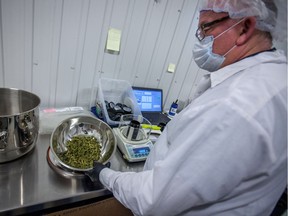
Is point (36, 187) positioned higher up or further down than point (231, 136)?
further down

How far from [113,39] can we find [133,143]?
2.17 ft

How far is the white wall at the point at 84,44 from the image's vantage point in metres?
0.98

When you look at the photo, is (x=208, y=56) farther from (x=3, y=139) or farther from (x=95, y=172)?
(x=3, y=139)

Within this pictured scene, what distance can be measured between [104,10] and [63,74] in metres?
0.46

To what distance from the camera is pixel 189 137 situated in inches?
19.7

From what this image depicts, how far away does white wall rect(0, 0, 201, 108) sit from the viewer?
98cm

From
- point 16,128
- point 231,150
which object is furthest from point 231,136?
point 16,128

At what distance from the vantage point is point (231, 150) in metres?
0.46

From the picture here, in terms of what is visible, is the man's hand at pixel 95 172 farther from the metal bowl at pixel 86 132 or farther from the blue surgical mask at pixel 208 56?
the blue surgical mask at pixel 208 56

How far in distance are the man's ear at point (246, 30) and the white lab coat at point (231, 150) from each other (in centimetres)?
6

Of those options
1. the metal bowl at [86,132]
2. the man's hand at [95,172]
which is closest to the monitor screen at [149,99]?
the metal bowl at [86,132]

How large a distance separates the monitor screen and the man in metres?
0.81

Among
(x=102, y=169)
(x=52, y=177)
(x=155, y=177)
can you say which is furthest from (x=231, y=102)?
(x=52, y=177)

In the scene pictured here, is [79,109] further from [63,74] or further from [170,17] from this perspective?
[170,17]
